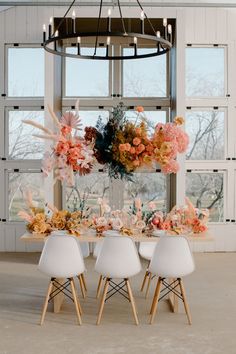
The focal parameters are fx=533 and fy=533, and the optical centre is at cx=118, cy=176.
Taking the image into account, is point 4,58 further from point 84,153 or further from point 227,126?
point 84,153

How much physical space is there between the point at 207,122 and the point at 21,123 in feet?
9.94

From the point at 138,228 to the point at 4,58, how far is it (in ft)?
15.5

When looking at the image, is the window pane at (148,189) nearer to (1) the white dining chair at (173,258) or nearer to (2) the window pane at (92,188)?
(2) the window pane at (92,188)

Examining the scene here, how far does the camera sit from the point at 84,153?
15.1 feet

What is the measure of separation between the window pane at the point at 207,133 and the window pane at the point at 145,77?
0.66 meters

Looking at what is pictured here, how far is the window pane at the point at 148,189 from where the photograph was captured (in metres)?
8.63

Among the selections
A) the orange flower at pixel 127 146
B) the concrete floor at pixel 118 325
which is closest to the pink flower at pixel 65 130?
the orange flower at pixel 127 146

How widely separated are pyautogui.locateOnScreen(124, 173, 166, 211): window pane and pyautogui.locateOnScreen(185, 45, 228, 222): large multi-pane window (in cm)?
46

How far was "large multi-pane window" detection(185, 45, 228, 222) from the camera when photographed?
866cm

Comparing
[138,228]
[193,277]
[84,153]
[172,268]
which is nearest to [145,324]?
[172,268]

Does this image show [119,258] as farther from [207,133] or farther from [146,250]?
[207,133]

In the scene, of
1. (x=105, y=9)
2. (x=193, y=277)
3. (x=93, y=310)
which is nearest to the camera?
(x=93, y=310)

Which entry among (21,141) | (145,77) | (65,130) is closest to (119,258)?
(65,130)

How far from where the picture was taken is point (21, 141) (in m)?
8.68
